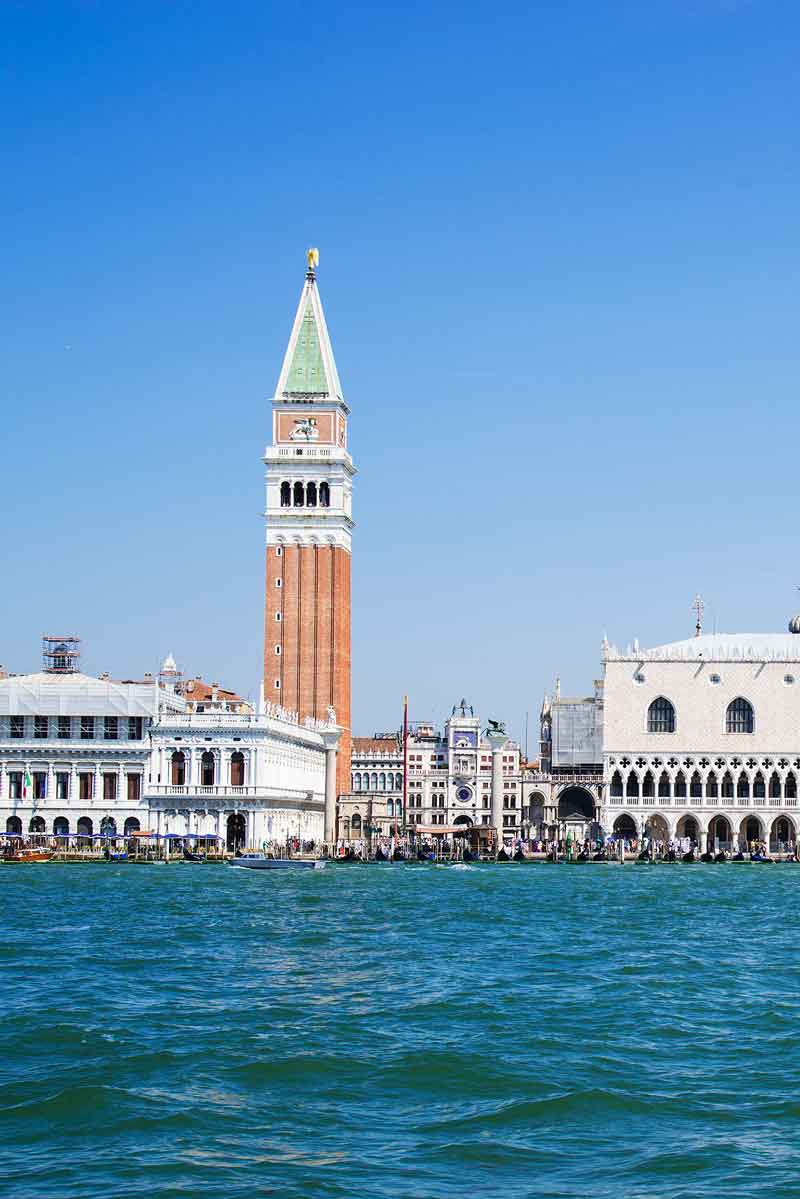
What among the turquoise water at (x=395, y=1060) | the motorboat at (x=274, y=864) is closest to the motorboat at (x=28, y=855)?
the motorboat at (x=274, y=864)

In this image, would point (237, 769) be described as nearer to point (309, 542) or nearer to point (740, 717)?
point (309, 542)

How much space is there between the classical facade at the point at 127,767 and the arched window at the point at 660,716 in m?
27.0

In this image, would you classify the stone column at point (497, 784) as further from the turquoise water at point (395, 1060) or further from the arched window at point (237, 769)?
the turquoise water at point (395, 1060)

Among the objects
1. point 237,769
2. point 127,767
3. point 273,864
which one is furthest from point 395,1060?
point 127,767

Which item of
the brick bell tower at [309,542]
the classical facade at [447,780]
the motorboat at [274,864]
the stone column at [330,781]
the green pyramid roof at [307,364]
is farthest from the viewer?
the classical facade at [447,780]

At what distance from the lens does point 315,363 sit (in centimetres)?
11919

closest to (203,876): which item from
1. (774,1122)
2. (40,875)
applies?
(40,875)

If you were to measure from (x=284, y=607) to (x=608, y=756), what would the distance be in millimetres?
22677

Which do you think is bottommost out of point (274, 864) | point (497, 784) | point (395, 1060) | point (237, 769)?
point (395, 1060)

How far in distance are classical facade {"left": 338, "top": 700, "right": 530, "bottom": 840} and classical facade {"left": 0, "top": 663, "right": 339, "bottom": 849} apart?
35079mm

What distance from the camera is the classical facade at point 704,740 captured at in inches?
4301

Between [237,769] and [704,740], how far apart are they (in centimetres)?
3142

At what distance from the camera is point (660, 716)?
10988cm

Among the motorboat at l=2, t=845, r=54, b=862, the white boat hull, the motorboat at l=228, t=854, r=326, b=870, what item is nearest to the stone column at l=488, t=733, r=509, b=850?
the motorboat at l=228, t=854, r=326, b=870
